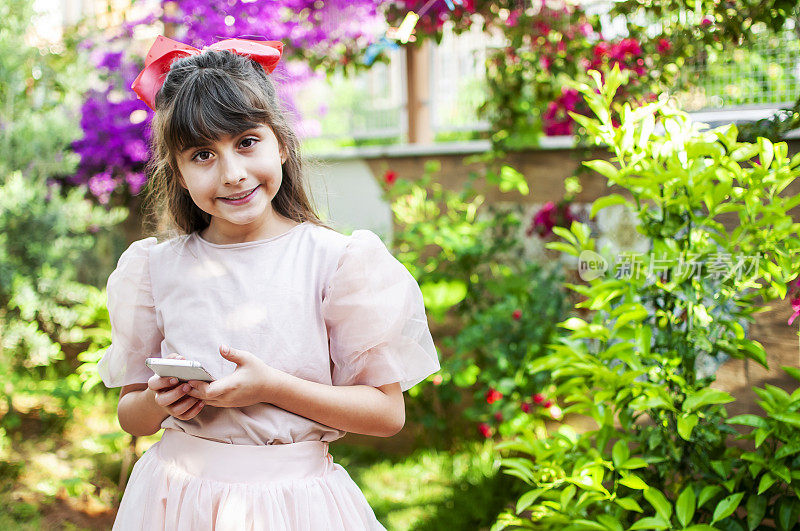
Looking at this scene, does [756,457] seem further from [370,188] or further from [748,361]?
[370,188]

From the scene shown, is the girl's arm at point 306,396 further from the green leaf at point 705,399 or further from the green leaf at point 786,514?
the green leaf at point 786,514

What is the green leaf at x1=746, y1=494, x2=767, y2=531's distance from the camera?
71.5 inches

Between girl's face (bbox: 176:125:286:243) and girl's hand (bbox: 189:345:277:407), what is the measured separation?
246mm

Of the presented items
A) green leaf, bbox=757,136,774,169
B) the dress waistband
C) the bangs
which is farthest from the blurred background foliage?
the bangs

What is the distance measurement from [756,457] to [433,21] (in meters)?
2.01

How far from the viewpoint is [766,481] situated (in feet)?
5.73

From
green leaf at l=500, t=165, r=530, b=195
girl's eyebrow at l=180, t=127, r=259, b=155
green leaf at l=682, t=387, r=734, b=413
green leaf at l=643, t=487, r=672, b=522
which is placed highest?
girl's eyebrow at l=180, t=127, r=259, b=155

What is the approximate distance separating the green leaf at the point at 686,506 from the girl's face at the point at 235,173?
1294 millimetres

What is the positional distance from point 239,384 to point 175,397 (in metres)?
0.12

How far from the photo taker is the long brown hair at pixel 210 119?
1.21m

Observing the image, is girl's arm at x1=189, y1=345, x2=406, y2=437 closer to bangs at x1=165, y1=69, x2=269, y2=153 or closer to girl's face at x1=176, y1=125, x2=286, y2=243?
girl's face at x1=176, y1=125, x2=286, y2=243

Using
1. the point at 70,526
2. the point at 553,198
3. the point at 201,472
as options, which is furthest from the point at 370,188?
the point at 201,472

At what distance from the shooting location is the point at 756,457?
1.80 m

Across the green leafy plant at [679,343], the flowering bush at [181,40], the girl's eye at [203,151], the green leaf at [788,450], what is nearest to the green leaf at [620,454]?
the green leafy plant at [679,343]
